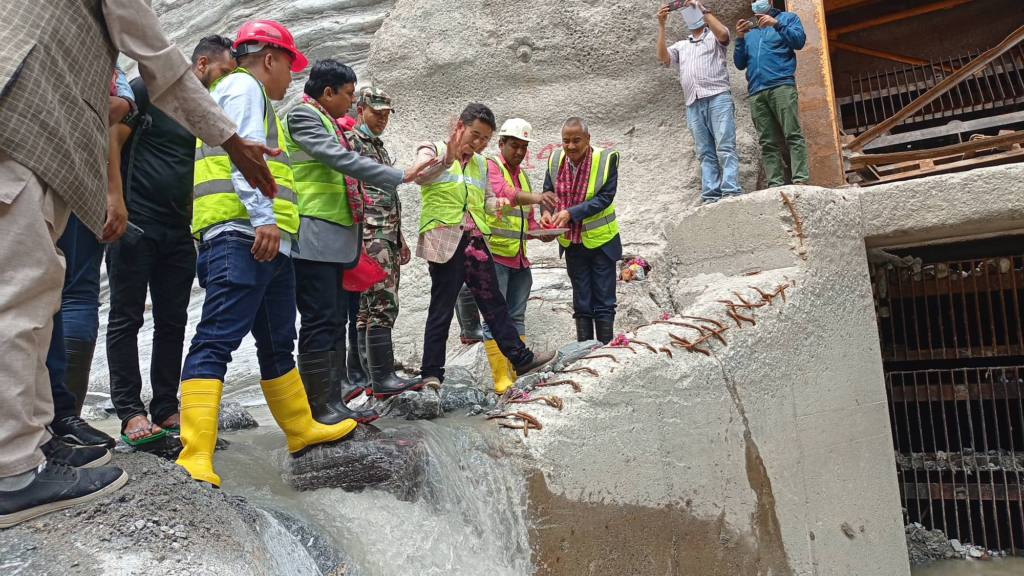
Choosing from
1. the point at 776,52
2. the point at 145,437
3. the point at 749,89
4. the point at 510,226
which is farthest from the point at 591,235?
the point at 145,437

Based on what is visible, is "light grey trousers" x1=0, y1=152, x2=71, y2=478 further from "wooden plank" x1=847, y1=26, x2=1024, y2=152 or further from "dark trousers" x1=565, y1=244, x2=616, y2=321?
"wooden plank" x1=847, y1=26, x2=1024, y2=152

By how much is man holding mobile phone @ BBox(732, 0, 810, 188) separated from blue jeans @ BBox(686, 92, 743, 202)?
0.21m

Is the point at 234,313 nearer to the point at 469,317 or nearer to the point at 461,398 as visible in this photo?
the point at 461,398

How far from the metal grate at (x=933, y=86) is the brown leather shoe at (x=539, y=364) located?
163 inches

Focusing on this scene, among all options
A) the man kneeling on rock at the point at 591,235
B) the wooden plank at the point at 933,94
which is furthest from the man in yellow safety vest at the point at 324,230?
the wooden plank at the point at 933,94

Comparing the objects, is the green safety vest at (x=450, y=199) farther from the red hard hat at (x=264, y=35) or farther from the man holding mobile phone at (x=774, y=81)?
the man holding mobile phone at (x=774, y=81)

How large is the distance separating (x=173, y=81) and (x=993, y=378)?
5259 millimetres

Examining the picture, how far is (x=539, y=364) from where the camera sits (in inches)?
147

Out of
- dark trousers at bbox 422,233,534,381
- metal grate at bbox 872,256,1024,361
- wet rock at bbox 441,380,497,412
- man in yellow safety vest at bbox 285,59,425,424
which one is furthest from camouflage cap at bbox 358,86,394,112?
metal grate at bbox 872,256,1024,361

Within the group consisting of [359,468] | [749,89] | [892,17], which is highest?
[892,17]

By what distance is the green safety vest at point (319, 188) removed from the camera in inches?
116

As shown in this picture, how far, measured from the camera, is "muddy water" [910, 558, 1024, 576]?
4715 mm

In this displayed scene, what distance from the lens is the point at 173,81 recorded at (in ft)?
6.32

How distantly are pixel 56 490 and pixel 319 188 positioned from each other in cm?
157
